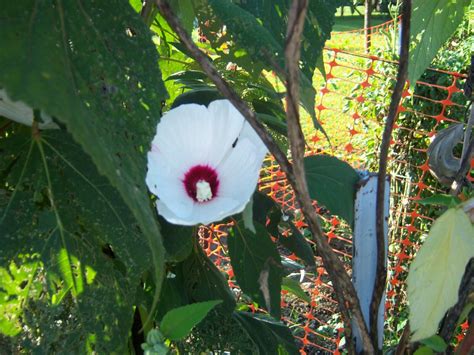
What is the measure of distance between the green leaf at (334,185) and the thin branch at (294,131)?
188 mm

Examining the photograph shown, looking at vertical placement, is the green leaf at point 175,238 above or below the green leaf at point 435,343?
above

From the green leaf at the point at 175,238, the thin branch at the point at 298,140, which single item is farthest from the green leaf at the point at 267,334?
the thin branch at the point at 298,140

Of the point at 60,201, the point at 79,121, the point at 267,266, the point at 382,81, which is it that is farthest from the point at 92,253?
the point at 382,81

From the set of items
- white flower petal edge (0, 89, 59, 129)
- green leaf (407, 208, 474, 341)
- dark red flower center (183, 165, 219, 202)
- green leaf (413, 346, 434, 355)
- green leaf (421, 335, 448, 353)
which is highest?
white flower petal edge (0, 89, 59, 129)

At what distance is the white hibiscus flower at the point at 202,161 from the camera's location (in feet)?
1.98

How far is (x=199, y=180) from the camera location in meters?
0.65

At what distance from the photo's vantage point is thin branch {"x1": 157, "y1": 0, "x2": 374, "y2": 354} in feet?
1.29

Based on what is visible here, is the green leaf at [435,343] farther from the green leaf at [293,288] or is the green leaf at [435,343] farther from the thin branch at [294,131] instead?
the green leaf at [293,288]

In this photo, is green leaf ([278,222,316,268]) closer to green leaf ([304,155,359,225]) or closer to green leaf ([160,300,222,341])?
green leaf ([304,155,359,225])

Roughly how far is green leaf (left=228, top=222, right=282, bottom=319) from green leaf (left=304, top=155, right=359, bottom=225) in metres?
0.11

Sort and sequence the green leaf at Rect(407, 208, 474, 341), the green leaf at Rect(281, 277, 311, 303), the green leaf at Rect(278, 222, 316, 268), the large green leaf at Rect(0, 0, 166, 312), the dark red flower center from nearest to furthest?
the large green leaf at Rect(0, 0, 166, 312) < the green leaf at Rect(407, 208, 474, 341) < the dark red flower center < the green leaf at Rect(278, 222, 316, 268) < the green leaf at Rect(281, 277, 311, 303)

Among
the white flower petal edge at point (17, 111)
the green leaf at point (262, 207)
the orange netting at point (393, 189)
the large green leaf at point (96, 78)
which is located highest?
the large green leaf at point (96, 78)

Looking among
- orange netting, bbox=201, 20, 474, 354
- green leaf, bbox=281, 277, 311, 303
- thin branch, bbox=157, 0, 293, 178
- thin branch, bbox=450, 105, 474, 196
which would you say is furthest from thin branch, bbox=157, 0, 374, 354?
orange netting, bbox=201, 20, 474, 354

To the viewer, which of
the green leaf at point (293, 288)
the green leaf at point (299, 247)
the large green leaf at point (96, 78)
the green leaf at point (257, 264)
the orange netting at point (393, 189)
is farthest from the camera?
the orange netting at point (393, 189)
